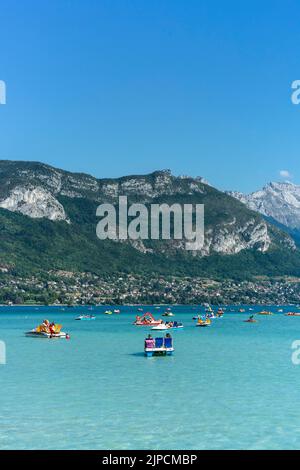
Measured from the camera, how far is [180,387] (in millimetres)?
51969

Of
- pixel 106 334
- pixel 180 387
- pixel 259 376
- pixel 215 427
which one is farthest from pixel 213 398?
pixel 106 334

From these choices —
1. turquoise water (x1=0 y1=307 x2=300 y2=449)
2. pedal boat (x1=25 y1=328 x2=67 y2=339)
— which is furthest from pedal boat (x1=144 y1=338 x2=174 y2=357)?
pedal boat (x1=25 y1=328 x2=67 y2=339)

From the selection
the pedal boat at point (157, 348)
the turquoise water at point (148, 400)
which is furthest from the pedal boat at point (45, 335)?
the pedal boat at point (157, 348)

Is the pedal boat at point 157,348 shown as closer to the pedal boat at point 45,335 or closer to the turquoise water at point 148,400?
the turquoise water at point 148,400

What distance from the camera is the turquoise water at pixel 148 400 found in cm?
3469

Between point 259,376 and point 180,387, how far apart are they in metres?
9.74

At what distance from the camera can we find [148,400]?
150 feet

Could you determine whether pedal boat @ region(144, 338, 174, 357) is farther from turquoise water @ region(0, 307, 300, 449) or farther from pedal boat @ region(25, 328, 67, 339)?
pedal boat @ region(25, 328, 67, 339)

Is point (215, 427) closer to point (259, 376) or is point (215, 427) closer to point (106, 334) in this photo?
point (259, 376)

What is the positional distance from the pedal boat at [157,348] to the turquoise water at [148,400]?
1.63 m

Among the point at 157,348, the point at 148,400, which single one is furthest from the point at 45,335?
the point at 148,400
